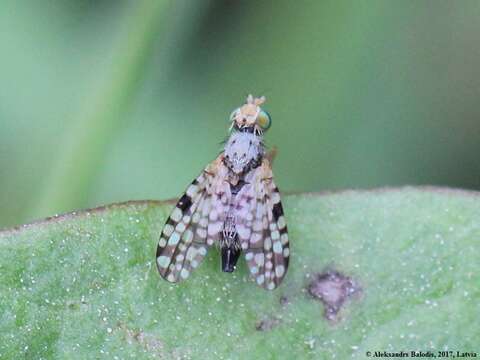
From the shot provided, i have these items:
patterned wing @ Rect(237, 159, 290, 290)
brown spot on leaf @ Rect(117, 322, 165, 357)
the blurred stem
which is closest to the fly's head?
patterned wing @ Rect(237, 159, 290, 290)

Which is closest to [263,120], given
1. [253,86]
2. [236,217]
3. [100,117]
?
[236,217]

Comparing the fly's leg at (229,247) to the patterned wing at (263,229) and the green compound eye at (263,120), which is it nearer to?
the patterned wing at (263,229)

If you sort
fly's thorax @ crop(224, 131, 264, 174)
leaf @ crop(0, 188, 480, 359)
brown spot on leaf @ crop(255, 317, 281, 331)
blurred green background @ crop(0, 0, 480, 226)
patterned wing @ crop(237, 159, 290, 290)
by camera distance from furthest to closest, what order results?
blurred green background @ crop(0, 0, 480, 226) → fly's thorax @ crop(224, 131, 264, 174) → patterned wing @ crop(237, 159, 290, 290) → brown spot on leaf @ crop(255, 317, 281, 331) → leaf @ crop(0, 188, 480, 359)

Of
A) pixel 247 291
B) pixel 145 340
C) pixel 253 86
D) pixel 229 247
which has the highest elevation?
pixel 253 86

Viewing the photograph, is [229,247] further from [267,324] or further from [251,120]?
[251,120]

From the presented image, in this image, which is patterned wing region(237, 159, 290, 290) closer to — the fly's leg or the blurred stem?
the fly's leg

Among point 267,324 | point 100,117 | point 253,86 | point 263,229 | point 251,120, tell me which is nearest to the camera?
point 267,324

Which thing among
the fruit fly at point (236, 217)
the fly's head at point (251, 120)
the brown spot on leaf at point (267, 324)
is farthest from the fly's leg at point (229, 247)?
the fly's head at point (251, 120)
